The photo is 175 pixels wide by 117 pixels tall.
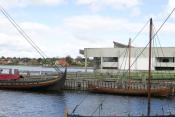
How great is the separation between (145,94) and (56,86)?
60.5ft

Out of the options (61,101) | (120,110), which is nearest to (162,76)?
(61,101)

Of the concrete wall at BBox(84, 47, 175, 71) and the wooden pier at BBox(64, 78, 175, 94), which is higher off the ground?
the concrete wall at BBox(84, 47, 175, 71)

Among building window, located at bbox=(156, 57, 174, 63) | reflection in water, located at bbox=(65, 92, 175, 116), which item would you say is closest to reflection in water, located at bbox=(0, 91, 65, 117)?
reflection in water, located at bbox=(65, 92, 175, 116)

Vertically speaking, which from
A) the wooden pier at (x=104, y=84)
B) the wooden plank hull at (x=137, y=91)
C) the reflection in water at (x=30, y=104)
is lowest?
the reflection in water at (x=30, y=104)

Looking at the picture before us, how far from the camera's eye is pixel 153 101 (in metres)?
69.6

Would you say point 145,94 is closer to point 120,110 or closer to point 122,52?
point 120,110

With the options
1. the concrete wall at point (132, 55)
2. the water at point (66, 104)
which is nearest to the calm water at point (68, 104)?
the water at point (66, 104)

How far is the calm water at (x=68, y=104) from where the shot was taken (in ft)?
186

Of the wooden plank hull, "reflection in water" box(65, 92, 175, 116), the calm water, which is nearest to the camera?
the calm water

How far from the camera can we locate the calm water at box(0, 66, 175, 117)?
186 ft

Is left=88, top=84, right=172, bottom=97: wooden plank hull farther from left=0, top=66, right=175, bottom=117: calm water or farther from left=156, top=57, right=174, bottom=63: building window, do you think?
left=156, top=57, right=174, bottom=63: building window

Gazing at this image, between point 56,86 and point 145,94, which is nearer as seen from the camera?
point 145,94

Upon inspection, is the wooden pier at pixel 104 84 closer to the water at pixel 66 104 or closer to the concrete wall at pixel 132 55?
the water at pixel 66 104

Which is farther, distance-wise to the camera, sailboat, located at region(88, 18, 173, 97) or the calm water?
sailboat, located at region(88, 18, 173, 97)
